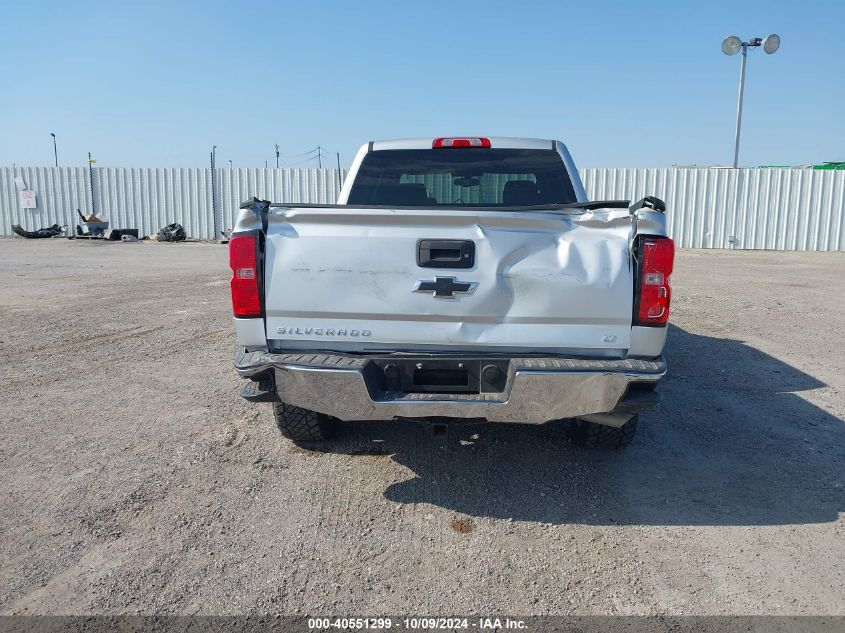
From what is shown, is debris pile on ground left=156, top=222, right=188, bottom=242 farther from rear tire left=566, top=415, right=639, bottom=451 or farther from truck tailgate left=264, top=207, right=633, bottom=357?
rear tire left=566, top=415, right=639, bottom=451

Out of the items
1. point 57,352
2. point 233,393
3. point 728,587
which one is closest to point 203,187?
point 57,352

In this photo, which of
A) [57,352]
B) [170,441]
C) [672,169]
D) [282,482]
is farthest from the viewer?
[672,169]

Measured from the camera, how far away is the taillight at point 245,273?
333 cm

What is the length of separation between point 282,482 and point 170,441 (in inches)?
42.9

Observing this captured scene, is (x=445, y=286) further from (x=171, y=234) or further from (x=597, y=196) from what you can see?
(x=171, y=234)

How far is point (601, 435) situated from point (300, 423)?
76.2 inches

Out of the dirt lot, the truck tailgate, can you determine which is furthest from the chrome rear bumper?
the dirt lot

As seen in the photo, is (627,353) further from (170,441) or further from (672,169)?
(672,169)

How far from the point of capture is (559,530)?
3.36 m

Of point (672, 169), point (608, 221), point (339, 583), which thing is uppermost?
point (672, 169)

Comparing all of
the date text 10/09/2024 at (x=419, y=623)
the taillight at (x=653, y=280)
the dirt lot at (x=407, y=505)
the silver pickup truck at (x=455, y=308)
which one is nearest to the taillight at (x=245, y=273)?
the silver pickup truck at (x=455, y=308)

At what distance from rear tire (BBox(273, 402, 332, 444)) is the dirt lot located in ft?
0.43

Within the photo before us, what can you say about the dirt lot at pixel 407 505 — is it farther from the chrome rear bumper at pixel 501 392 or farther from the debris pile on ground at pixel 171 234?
the debris pile on ground at pixel 171 234

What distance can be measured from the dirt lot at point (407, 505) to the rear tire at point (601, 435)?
0.12 metres
